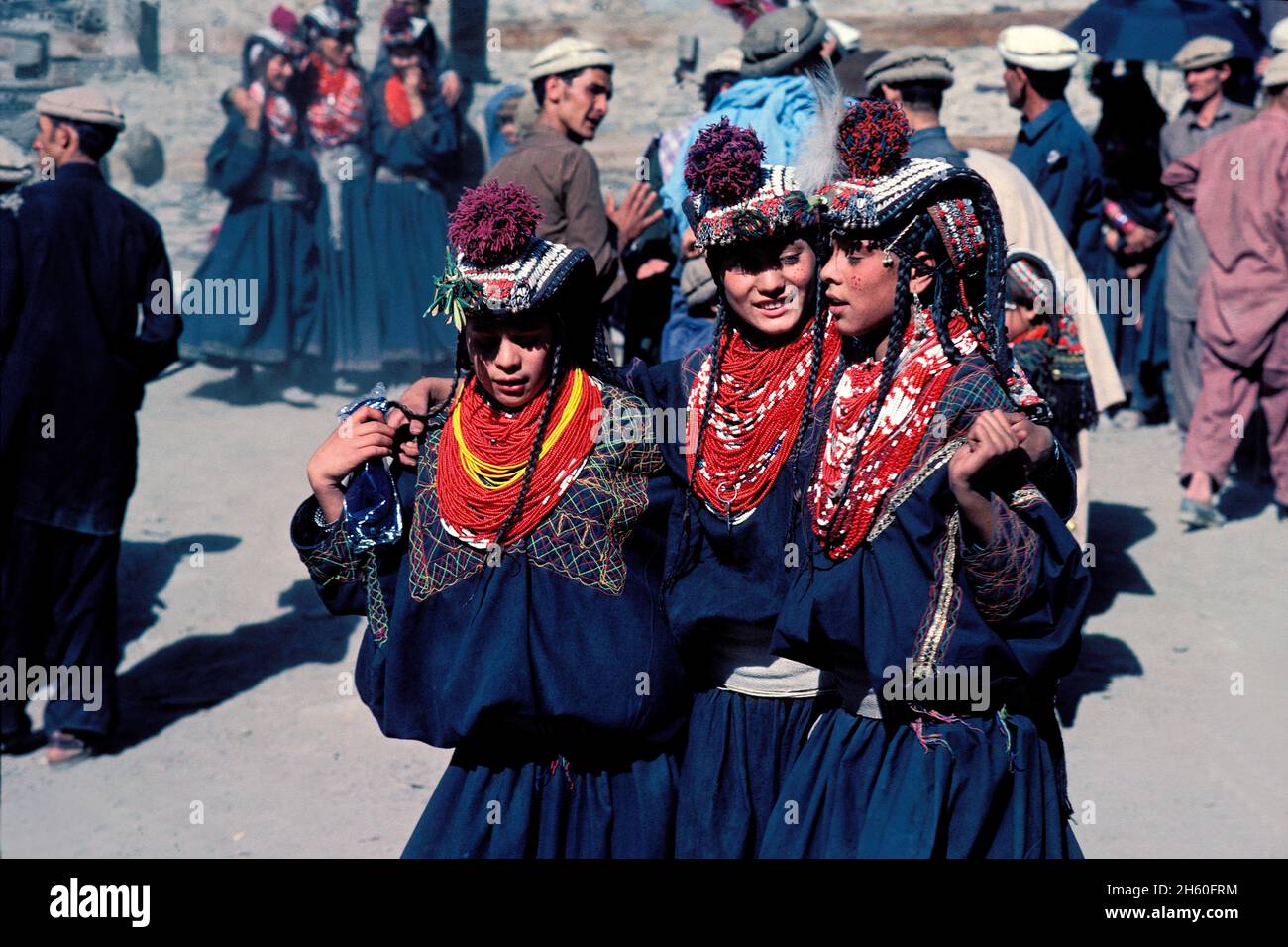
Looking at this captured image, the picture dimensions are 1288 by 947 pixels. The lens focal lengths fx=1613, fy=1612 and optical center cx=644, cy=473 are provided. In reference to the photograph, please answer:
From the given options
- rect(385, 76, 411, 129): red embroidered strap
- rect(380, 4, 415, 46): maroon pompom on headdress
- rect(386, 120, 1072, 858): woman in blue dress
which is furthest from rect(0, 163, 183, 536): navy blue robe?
rect(380, 4, 415, 46): maroon pompom on headdress

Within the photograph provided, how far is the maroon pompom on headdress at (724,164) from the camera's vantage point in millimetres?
3062

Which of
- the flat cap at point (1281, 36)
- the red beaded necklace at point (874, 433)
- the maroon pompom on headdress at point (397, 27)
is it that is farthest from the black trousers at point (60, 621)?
the flat cap at point (1281, 36)

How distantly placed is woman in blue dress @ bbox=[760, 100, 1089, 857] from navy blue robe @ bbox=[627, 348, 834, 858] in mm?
103

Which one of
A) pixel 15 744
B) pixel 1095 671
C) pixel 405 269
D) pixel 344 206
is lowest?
pixel 15 744

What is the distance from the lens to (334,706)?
591 cm

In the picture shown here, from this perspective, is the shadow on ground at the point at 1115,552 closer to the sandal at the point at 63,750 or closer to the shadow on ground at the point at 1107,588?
the shadow on ground at the point at 1107,588

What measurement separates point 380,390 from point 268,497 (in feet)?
16.2

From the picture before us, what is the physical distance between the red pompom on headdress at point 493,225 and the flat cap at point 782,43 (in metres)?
2.72

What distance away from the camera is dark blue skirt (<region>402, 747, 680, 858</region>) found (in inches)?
126

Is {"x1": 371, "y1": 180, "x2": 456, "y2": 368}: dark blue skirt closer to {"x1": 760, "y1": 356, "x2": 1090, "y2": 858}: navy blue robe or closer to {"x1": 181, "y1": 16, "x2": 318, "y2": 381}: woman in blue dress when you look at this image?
{"x1": 181, "y1": 16, "x2": 318, "y2": 381}: woman in blue dress

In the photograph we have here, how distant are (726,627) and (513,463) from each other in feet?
1.74

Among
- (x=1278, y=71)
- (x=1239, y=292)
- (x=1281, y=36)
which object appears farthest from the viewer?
(x=1281, y=36)

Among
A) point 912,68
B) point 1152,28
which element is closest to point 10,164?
point 912,68

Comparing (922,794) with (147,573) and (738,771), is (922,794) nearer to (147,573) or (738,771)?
(738,771)
